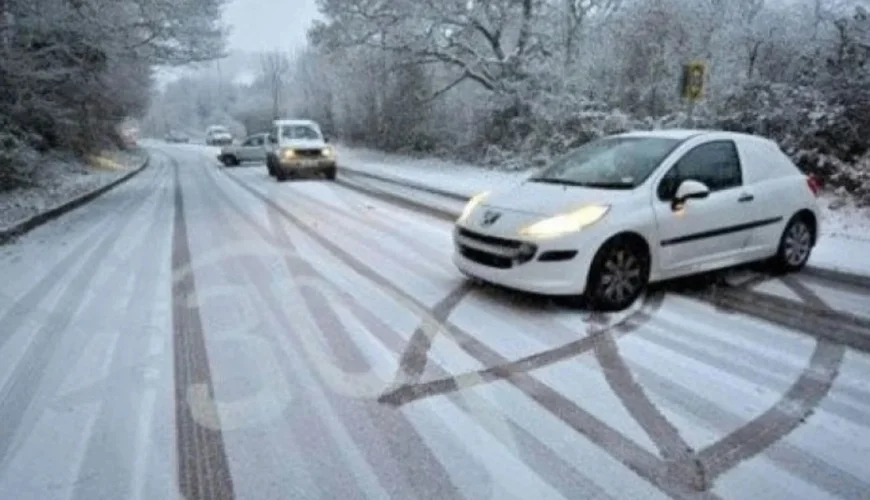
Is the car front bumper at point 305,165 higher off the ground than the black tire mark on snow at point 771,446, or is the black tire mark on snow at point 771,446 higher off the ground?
the car front bumper at point 305,165

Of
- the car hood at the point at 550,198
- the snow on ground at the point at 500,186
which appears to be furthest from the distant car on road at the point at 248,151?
the car hood at the point at 550,198

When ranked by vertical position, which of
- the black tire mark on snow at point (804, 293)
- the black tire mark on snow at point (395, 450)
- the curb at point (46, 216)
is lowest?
the curb at point (46, 216)

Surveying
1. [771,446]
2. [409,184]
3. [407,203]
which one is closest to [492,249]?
[771,446]

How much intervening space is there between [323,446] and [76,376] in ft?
Answer: 6.98

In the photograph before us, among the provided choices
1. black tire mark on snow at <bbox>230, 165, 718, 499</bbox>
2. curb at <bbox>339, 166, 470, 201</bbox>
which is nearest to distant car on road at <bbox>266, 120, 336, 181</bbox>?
curb at <bbox>339, 166, 470, 201</bbox>

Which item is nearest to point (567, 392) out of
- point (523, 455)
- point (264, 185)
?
point (523, 455)

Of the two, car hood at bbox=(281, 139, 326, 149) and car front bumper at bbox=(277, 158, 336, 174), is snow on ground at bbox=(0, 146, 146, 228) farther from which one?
car hood at bbox=(281, 139, 326, 149)

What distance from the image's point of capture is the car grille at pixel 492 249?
600 centimetres

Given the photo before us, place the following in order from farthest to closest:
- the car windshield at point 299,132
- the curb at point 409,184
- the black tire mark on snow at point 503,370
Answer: the car windshield at point 299,132 < the curb at point 409,184 < the black tire mark on snow at point 503,370

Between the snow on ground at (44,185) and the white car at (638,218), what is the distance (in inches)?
344

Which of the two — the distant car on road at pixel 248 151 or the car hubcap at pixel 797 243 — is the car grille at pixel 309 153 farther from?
the car hubcap at pixel 797 243

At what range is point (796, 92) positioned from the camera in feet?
44.3

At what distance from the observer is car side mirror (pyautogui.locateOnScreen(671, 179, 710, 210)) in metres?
6.27

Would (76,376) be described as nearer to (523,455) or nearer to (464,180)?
(523,455)
